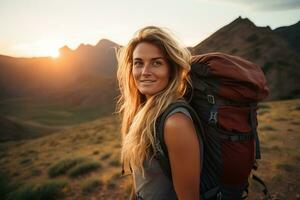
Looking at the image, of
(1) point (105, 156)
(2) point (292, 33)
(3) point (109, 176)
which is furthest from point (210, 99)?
(2) point (292, 33)

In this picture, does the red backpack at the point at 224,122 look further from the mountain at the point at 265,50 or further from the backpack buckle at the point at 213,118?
the mountain at the point at 265,50

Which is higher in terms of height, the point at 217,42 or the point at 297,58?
the point at 217,42

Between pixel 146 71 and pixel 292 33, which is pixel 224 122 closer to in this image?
pixel 146 71

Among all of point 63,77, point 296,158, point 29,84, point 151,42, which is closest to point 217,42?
point 296,158

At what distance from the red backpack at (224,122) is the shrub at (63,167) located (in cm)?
860

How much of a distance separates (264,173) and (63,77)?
11369 centimetres

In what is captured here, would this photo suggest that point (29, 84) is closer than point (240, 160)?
No

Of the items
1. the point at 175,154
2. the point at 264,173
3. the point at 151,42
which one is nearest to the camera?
the point at 175,154

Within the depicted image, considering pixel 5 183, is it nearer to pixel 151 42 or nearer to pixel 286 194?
pixel 286 194

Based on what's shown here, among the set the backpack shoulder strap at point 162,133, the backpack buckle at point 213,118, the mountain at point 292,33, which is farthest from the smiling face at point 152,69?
the mountain at point 292,33

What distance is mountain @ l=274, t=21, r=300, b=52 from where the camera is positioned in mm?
84312

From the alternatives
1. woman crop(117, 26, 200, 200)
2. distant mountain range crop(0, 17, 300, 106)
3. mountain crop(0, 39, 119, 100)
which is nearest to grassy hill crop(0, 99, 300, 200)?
distant mountain range crop(0, 17, 300, 106)

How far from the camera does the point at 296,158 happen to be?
7.97m

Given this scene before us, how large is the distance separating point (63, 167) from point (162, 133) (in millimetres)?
8868
